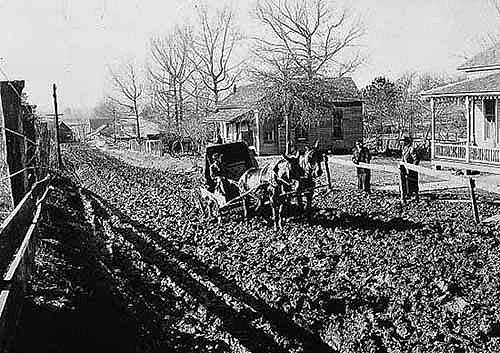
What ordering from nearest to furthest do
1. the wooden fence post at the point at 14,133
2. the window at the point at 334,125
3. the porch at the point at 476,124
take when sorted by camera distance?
the wooden fence post at the point at 14,133 → the porch at the point at 476,124 → the window at the point at 334,125

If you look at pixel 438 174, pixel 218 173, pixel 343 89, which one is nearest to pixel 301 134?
pixel 343 89

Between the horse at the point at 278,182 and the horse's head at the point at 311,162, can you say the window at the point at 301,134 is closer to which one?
the horse at the point at 278,182

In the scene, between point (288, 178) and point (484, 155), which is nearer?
point (288, 178)

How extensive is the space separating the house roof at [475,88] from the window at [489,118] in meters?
1.01

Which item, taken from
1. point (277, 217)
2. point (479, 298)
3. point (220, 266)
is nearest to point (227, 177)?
point (277, 217)

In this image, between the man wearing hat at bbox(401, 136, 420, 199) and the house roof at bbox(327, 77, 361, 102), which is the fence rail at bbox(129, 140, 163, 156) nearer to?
the house roof at bbox(327, 77, 361, 102)

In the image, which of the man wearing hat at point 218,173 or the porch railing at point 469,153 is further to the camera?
the porch railing at point 469,153

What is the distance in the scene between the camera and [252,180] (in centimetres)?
1288

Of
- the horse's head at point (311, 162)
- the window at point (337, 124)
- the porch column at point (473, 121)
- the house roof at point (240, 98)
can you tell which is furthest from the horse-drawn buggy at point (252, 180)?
the window at point (337, 124)

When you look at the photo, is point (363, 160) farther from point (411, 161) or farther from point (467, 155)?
point (467, 155)

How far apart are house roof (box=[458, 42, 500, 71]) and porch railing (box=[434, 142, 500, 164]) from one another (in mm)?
5114

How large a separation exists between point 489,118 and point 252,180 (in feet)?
52.2

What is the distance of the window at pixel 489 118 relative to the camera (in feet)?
81.3

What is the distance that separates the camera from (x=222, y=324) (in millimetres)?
7148
